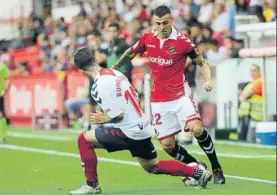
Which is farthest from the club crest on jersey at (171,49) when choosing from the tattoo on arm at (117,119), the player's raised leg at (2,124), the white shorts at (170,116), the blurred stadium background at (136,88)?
the player's raised leg at (2,124)

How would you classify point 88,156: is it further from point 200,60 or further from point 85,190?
point 200,60

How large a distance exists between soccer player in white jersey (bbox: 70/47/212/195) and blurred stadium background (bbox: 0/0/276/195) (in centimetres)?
44

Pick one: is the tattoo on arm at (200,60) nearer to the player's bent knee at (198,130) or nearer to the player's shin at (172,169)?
the player's bent knee at (198,130)

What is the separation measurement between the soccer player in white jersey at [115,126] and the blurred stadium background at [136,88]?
17.4 inches

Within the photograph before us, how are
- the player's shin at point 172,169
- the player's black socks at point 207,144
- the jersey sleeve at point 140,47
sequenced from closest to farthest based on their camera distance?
the player's shin at point 172,169 → the player's black socks at point 207,144 → the jersey sleeve at point 140,47

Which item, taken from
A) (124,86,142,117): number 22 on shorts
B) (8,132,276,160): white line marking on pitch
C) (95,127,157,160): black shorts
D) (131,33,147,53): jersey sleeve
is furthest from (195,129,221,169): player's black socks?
(8,132,276,160): white line marking on pitch

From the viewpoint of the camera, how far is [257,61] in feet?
67.4

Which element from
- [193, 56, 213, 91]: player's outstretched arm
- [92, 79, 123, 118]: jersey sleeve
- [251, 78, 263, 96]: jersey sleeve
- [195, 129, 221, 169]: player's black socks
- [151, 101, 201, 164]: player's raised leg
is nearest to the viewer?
[92, 79, 123, 118]: jersey sleeve

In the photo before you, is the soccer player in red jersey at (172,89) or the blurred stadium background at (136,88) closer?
the soccer player in red jersey at (172,89)

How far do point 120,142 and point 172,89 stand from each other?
5.98 feet

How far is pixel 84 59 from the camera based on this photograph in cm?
1055

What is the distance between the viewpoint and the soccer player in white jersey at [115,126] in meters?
10.4

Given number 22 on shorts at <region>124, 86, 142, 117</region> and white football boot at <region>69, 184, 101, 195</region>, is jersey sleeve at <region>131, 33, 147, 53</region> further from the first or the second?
white football boot at <region>69, 184, 101, 195</region>

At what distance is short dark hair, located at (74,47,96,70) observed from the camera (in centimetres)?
1055
